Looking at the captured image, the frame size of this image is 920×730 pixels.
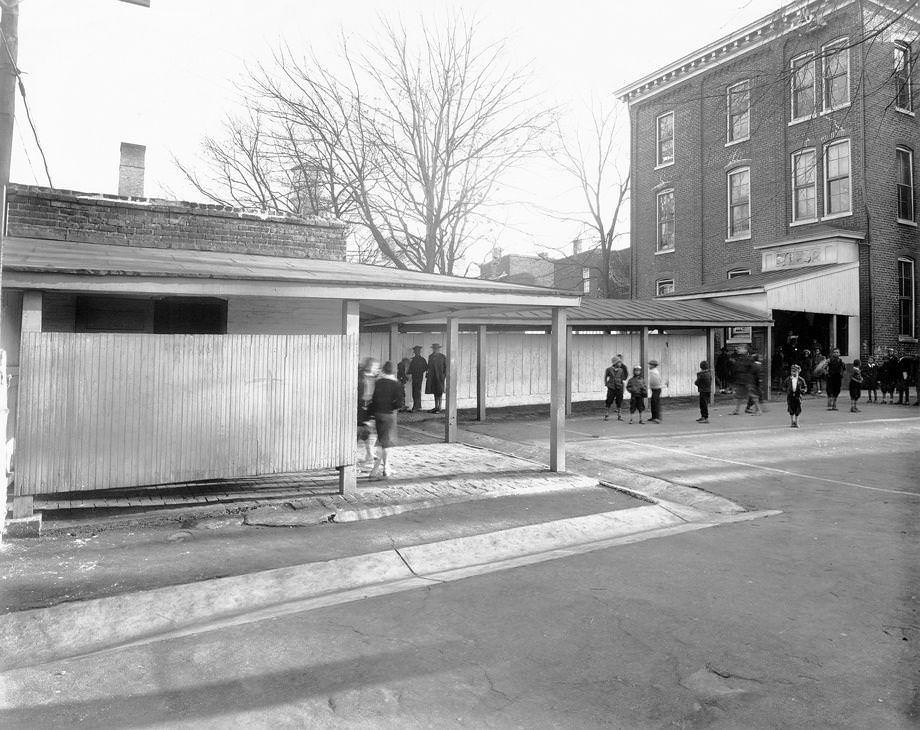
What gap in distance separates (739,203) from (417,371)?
57.4ft

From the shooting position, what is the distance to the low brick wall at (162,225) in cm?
1068

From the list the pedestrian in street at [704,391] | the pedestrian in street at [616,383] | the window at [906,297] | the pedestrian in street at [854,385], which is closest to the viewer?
the pedestrian in street at [704,391]

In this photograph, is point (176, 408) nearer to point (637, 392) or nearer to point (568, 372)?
point (637, 392)

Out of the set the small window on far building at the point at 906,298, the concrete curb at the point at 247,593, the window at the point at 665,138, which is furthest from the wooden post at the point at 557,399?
the window at the point at 665,138

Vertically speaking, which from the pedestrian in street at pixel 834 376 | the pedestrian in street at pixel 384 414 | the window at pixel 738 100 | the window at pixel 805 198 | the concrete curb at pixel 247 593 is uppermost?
the window at pixel 805 198

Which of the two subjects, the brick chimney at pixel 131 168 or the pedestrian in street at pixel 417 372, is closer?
the brick chimney at pixel 131 168

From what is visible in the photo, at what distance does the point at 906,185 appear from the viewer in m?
24.1

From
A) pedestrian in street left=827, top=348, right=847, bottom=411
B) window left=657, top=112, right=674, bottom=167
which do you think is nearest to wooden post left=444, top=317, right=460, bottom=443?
pedestrian in street left=827, top=348, right=847, bottom=411

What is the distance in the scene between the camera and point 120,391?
654 centimetres

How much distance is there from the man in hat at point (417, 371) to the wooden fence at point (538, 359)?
57 centimetres

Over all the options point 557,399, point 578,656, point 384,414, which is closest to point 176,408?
point 384,414

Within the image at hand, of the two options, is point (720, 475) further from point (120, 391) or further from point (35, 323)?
point (35, 323)

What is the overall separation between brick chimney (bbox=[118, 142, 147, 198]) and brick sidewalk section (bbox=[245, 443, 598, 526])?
331 inches

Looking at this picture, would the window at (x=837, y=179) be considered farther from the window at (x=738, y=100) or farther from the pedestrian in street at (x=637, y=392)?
the window at (x=738, y=100)
